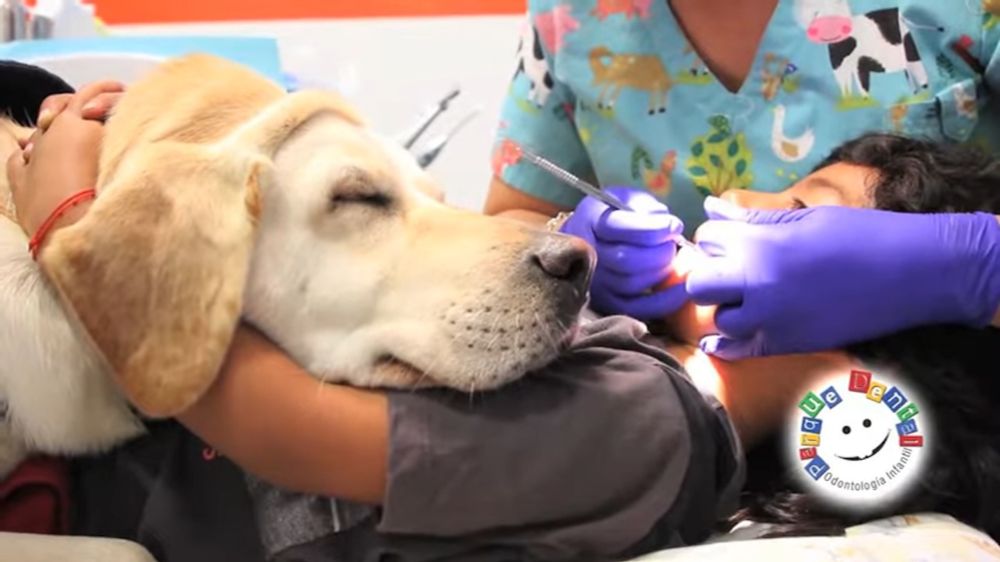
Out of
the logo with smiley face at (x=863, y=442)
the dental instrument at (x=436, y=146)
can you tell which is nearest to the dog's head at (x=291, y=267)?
the logo with smiley face at (x=863, y=442)

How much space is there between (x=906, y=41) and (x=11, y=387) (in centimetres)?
84

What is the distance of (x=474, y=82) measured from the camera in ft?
6.70

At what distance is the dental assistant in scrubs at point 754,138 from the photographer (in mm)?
825

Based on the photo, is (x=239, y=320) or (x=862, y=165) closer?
(x=239, y=320)

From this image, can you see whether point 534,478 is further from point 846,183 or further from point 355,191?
point 846,183

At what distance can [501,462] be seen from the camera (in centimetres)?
66

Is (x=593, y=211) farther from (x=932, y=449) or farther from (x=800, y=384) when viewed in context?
(x=932, y=449)

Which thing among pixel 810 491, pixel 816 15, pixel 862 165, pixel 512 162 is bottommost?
pixel 810 491

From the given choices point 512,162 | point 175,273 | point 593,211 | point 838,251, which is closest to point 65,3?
point 512,162

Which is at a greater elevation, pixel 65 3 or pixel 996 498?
pixel 65 3

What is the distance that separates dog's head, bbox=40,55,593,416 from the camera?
2.19 feet

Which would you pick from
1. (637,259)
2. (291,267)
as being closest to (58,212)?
(291,267)

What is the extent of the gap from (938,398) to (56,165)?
0.67m

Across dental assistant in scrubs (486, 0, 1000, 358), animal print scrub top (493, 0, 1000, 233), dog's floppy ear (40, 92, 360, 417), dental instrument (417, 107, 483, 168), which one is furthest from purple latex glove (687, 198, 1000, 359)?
dental instrument (417, 107, 483, 168)
